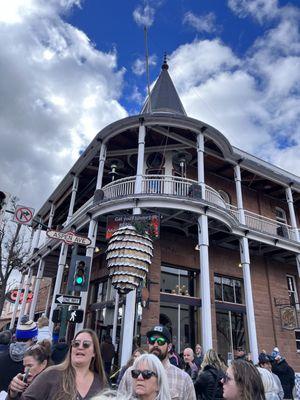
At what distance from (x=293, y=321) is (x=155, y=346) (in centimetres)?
1596

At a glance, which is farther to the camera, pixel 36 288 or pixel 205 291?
pixel 36 288

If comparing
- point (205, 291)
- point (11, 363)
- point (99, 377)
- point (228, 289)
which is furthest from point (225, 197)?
point (99, 377)

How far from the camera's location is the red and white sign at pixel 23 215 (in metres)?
9.75

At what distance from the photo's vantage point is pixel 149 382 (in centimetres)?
235

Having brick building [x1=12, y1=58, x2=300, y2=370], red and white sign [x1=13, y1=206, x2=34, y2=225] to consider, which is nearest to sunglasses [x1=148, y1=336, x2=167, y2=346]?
brick building [x1=12, y1=58, x2=300, y2=370]

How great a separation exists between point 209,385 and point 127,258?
10.8 ft

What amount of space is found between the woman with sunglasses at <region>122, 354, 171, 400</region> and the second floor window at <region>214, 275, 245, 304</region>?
45.7 ft

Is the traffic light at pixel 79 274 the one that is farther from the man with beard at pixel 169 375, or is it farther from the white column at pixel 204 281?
the white column at pixel 204 281

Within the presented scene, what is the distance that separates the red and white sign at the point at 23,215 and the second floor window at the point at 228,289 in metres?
9.90

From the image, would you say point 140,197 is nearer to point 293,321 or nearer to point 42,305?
point 293,321

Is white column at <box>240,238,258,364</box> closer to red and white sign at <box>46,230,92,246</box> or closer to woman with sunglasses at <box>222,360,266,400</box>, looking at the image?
red and white sign at <box>46,230,92,246</box>

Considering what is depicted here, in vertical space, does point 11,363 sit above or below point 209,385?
above

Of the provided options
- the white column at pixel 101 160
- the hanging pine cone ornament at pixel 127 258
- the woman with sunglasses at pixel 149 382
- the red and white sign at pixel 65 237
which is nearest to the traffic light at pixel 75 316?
the hanging pine cone ornament at pixel 127 258

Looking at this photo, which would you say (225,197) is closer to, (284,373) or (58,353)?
(284,373)
